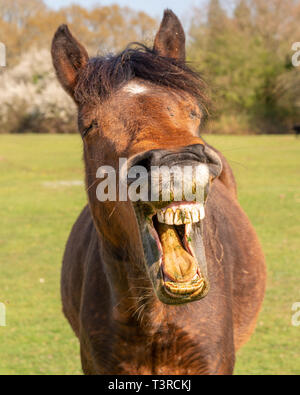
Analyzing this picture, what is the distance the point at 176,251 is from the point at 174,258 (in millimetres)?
36

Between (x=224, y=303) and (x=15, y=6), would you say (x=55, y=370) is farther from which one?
(x=15, y=6)

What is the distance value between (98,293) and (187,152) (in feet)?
4.34

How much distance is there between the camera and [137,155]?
1.94 m

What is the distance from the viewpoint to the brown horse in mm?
1980

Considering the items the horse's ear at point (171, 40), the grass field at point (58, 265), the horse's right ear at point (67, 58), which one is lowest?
the grass field at point (58, 265)

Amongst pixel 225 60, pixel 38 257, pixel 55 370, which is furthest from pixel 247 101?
pixel 55 370

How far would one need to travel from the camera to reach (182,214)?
194 cm

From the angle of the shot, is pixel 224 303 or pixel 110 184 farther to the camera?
pixel 224 303

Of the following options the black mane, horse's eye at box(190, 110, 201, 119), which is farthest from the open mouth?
the black mane

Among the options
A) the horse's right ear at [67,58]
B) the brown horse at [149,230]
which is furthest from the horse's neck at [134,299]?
the horse's right ear at [67,58]

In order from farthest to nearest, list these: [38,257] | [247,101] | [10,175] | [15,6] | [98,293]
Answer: [15,6], [247,101], [10,175], [38,257], [98,293]

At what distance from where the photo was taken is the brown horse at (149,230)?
1.98 metres

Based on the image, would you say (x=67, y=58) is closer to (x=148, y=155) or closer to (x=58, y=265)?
(x=148, y=155)

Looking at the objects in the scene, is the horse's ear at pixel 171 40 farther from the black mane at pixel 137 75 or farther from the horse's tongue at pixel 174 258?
the horse's tongue at pixel 174 258
